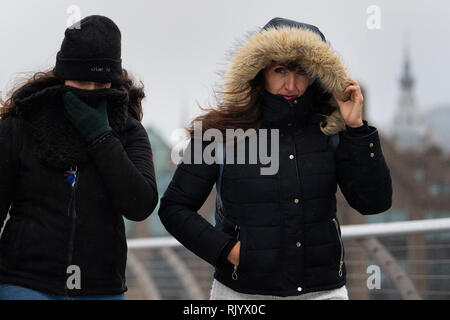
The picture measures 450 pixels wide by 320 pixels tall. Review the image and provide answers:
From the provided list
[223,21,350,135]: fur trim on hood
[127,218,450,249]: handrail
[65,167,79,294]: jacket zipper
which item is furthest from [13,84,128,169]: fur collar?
[127,218,450,249]: handrail

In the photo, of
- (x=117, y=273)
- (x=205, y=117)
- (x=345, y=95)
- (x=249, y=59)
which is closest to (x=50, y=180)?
(x=117, y=273)

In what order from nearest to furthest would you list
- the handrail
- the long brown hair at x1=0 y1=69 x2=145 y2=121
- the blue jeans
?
the blue jeans < the long brown hair at x1=0 y1=69 x2=145 y2=121 < the handrail

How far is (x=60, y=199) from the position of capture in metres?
3.05

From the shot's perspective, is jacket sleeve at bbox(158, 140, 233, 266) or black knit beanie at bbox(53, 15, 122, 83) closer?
black knit beanie at bbox(53, 15, 122, 83)

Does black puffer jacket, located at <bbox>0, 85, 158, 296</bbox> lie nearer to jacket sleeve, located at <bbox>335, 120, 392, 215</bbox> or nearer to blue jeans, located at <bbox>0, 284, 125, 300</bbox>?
blue jeans, located at <bbox>0, 284, 125, 300</bbox>

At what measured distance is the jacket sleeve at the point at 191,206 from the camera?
3326mm

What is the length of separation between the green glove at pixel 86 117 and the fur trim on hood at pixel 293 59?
0.64 meters

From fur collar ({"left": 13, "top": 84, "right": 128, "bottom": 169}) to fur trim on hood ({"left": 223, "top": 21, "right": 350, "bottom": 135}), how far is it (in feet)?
1.83

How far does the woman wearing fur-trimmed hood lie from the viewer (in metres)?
3.24

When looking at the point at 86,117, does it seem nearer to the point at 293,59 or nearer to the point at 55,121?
the point at 55,121

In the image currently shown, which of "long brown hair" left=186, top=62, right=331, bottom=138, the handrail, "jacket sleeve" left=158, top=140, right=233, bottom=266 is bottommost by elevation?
the handrail

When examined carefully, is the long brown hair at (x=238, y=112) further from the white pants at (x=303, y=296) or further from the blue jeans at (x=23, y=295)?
the blue jeans at (x=23, y=295)

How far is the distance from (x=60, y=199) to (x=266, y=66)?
104 cm
